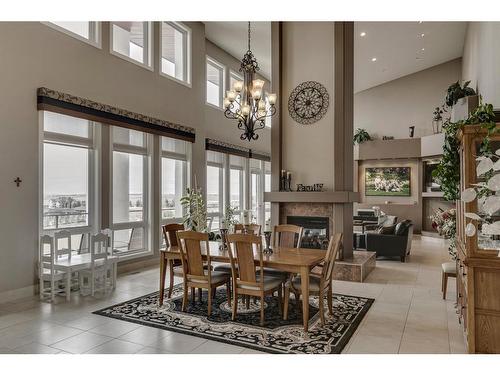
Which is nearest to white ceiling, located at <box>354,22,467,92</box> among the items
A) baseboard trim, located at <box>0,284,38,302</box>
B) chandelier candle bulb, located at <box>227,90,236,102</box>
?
chandelier candle bulb, located at <box>227,90,236,102</box>

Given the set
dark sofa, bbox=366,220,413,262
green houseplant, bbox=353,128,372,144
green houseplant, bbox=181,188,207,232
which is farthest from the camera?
green houseplant, bbox=353,128,372,144

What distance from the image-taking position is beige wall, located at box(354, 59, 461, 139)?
1300cm

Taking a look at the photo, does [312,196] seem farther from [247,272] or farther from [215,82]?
[215,82]

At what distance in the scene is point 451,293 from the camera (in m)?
5.31

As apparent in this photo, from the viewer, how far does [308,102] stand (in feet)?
22.5

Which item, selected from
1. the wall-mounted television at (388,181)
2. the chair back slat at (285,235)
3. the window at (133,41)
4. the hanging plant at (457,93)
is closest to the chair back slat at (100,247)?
the chair back slat at (285,235)

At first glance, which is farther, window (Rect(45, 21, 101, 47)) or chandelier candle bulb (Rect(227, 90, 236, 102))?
window (Rect(45, 21, 101, 47))

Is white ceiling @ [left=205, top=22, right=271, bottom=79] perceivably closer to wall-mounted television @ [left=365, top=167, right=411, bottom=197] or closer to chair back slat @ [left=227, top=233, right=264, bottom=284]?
chair back slat @ [left=227, top=233, right=264, bottom=284]

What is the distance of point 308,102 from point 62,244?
185 inches

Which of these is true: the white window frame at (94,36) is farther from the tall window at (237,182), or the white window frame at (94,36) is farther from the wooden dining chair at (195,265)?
the tall window at (237,182)

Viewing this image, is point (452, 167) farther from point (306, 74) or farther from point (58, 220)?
point (58, 220)

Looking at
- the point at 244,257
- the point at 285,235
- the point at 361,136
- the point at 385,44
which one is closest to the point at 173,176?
the point at 285,235

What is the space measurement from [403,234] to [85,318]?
615 cm

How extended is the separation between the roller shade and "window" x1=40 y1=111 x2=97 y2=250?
0.20 metres
